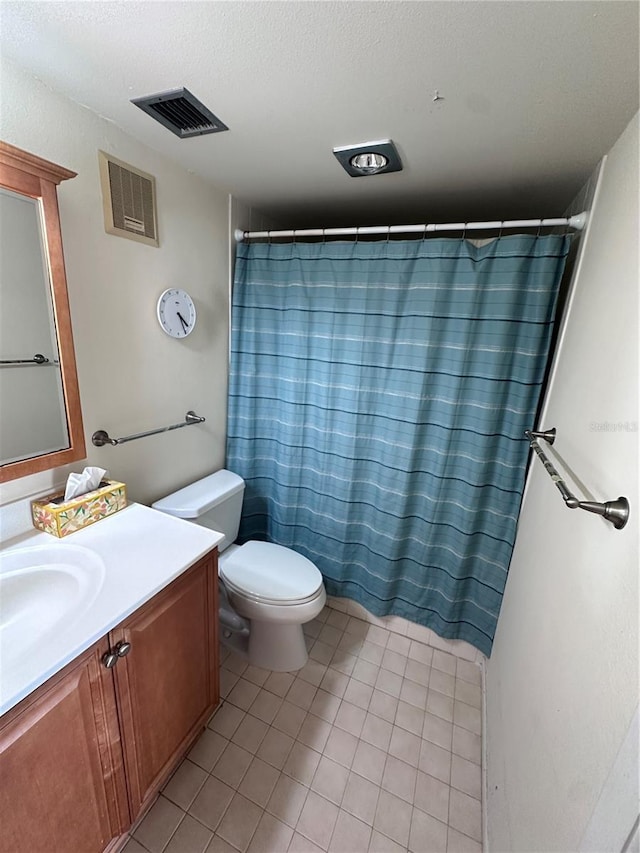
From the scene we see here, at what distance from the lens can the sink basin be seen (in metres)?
0.92

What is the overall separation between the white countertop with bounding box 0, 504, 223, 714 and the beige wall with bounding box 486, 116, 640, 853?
0.98 meters

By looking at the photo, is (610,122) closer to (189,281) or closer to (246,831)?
(189,281)

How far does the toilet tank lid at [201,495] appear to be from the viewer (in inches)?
62.6

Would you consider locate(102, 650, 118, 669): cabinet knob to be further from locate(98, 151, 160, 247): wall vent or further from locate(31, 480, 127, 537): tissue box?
locate(98, 151, 160, 247): wall vent

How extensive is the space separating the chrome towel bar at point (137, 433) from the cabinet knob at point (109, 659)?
728 millimetres

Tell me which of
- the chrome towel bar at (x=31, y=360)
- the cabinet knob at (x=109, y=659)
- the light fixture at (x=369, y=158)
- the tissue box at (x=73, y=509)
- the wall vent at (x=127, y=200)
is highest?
the light fixture at (x=369, y=158)

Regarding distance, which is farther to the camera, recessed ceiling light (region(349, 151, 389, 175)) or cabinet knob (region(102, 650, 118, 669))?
recessed ceiling light (region(349, 151, 389, 175))

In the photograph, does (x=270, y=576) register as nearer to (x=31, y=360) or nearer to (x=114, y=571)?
(x=114, y=571)

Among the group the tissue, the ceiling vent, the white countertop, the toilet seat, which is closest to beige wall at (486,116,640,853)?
the toilet seat

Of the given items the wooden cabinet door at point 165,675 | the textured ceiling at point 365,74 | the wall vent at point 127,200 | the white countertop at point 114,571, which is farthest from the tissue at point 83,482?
the textured ceiling at point 365,74

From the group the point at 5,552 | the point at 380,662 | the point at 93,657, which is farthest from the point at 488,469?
the point at 5,552

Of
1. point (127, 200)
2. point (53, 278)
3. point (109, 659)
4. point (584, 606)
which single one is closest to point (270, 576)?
point (109, 659)

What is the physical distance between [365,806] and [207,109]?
2306 millimetres

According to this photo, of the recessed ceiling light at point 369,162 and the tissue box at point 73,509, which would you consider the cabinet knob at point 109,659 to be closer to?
the tissue box at point 73,509
